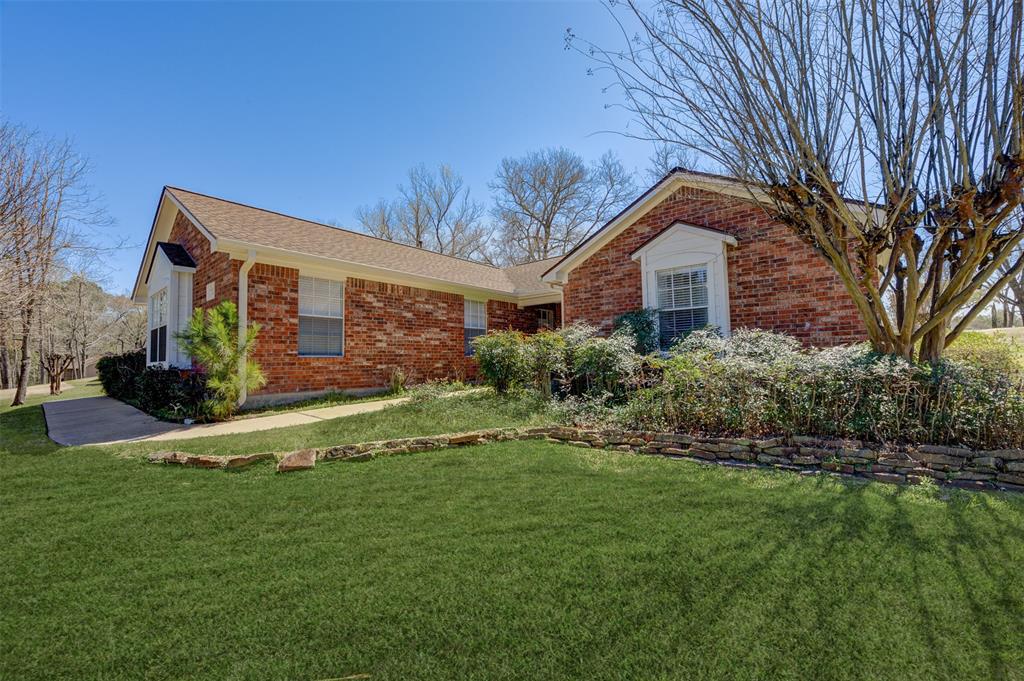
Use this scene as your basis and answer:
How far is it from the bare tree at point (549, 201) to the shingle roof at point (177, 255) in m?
19.6

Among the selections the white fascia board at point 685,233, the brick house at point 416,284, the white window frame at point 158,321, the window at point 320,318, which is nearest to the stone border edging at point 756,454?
the brick house at point 416,284

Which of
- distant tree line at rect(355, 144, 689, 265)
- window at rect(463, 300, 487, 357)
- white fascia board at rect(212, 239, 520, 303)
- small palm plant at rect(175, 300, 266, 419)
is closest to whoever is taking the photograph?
small palm plant at rect(175, 300, 266, 419)

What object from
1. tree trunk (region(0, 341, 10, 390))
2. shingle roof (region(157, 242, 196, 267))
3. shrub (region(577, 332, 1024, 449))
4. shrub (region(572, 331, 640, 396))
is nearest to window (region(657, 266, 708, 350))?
shrub (region(572, 331, 640, 396))

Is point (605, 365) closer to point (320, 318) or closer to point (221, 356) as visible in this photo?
point (320, 318)

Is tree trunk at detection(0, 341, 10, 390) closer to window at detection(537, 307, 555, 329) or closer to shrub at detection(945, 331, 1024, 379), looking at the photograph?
window at detection(537, 307, 555, 329)

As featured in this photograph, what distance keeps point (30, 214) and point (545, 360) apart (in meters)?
12.9

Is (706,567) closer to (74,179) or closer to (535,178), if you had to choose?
(74,179)

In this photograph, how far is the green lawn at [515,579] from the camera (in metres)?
1.86

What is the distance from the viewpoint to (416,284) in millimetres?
11289

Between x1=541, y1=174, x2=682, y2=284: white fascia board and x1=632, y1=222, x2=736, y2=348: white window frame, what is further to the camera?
x1=541, y1=174, x2=682, y2=284: white fascia board

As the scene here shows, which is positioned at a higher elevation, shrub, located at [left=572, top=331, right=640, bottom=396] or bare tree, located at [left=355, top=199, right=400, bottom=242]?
bare tree, located at [left=355, top=199, right=400, bottom=242]

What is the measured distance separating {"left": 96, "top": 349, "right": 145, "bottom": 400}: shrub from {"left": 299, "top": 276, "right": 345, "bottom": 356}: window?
15.7ft

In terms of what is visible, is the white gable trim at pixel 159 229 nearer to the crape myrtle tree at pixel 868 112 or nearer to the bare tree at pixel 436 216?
the crape myrtle tree at pixel 868 112

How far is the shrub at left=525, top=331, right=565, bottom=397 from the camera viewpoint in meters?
7.81
